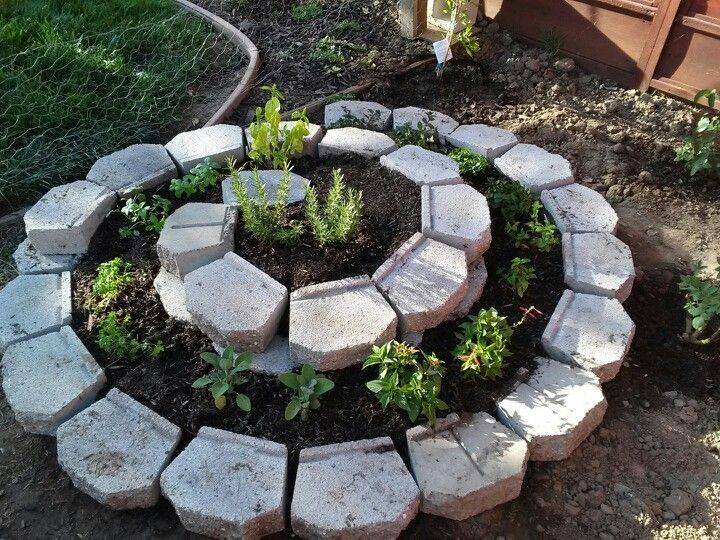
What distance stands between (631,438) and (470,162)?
1663mm

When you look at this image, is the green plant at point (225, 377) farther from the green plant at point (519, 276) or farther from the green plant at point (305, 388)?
the green plant at point (519, 276)

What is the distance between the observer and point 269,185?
3.11m

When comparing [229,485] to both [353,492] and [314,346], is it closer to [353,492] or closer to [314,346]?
[353,492]

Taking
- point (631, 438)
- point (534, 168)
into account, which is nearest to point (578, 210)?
point (534, 168)

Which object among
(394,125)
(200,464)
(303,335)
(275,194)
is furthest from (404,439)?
(394,125)

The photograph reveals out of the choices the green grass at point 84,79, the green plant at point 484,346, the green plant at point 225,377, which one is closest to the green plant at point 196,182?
the green grass at point 84,79

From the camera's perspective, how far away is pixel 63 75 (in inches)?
165

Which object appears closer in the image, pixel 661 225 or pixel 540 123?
pixel 661 225

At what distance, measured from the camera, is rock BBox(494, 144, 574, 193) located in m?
3.35

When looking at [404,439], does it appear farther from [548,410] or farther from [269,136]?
[269,136]

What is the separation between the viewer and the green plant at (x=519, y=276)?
283 cm

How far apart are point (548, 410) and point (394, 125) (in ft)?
6.85

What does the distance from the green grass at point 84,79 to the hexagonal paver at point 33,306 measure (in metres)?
0.94

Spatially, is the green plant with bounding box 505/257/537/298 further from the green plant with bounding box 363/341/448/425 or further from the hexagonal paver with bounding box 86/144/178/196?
the hexagonal paver with bounding box 86/144/178/196
